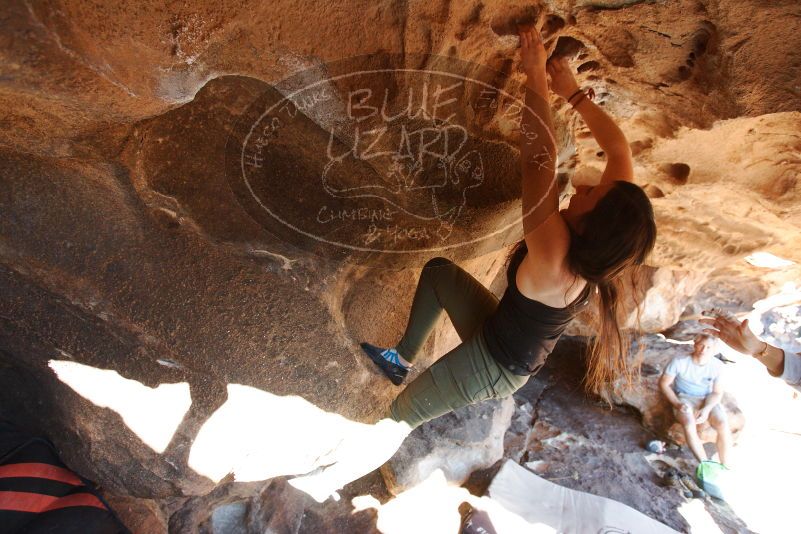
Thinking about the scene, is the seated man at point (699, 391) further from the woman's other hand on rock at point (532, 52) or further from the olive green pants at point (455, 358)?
the woman's other hand on rock at point (532, 52)

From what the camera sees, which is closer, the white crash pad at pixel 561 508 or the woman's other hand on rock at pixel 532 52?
the woman's other hand on rock at pixel 532 52

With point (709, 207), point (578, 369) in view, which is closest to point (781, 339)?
point (578, 369)

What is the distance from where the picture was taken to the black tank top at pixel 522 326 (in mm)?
1126

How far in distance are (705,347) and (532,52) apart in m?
2.60

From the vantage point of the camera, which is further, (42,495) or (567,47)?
(42,495)

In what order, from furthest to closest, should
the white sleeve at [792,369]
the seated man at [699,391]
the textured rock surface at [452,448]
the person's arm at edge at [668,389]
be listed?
the person's arm at edge at [668,389] → the seated man at [699,391] → the textured rock surface at [452,448] → the white sleeve at [792,369]

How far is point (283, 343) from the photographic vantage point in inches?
51.9

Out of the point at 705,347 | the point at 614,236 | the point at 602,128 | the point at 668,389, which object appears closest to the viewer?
the point at 614,236

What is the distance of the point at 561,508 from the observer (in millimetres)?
2123

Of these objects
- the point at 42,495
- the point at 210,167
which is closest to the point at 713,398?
the point at 210,167

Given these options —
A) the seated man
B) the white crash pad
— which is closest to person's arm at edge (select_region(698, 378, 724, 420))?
the seated man

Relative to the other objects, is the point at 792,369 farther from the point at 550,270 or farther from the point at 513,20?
the point at 513,20

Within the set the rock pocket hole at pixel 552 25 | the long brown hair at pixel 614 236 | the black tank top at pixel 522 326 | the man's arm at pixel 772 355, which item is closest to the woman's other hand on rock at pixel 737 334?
the man's arm at pixel 772 355

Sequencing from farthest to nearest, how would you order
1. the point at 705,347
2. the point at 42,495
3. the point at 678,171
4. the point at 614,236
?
the point at 705,347 → the point at 678,171 → the point at 42,495 → the point at 614,236
